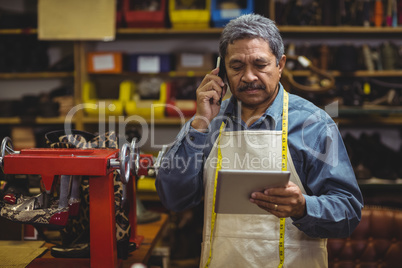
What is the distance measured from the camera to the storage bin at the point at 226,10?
→ 9.97 ft

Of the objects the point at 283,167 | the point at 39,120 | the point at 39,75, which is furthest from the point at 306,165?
the point at 39,75

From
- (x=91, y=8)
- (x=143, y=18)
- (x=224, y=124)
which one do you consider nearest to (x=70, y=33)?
(x=91, y=8)

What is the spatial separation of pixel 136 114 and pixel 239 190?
2.24 m

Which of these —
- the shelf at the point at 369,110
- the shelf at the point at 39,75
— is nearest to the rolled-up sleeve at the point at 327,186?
the shelf at the point at 369,110

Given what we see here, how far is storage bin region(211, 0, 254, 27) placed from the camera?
3039mm

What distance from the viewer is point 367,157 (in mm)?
2918

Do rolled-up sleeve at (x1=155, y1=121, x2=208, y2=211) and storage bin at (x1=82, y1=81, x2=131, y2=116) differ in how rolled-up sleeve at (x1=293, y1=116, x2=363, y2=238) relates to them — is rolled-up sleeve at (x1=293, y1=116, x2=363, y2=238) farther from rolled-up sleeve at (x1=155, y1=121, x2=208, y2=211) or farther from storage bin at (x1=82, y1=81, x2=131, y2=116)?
storage bin at (x1=82, y1=81, x2=131, y2=116)

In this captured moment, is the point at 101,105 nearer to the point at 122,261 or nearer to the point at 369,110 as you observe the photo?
the point at 122,261

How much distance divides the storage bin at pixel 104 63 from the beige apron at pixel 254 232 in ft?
6.95

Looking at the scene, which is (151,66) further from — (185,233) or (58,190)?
(58,190)

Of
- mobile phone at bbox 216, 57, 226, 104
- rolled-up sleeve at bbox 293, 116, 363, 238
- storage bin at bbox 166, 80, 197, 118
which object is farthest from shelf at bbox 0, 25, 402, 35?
rolled-up sleeve at bbox 293, 116, 363, 238

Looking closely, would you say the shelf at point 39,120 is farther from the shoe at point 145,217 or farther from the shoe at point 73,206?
the shoe at point 73,206

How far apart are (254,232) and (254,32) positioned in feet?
2.51

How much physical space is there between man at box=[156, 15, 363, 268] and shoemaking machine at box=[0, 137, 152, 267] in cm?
24
